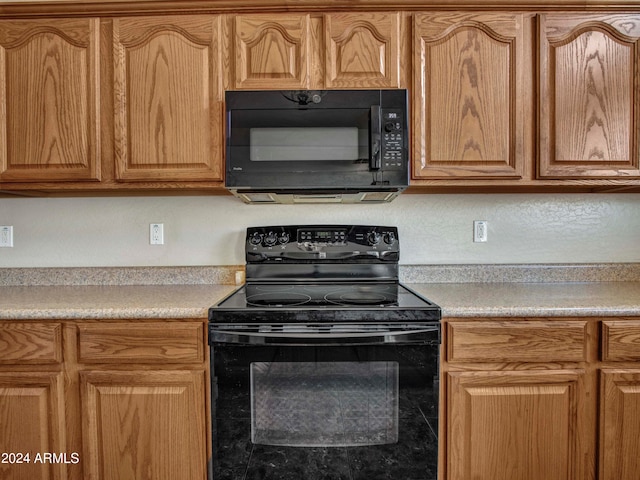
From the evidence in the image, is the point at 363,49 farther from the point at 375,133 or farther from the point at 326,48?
the point at 375,133

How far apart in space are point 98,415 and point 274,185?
1048 millimetres

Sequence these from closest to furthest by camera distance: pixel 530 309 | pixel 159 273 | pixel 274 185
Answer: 1. pixel 530 309
2. pixel 274 185
3. pixel 159 273

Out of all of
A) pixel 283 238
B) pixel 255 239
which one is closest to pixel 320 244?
pixel 283 238

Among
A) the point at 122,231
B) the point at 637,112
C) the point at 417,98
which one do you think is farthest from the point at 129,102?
the point at 637,112

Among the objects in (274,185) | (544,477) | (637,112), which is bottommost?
(544,477)

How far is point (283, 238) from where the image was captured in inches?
72.0

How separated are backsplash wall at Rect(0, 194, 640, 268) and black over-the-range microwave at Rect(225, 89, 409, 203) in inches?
15.8

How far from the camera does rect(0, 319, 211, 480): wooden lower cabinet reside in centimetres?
132

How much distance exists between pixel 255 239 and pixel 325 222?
36cm

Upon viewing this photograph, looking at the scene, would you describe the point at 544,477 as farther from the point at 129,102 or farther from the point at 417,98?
the point at 129,102

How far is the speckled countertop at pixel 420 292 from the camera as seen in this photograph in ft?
4.34

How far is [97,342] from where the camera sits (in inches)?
52.1

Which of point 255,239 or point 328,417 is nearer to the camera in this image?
point 328,417

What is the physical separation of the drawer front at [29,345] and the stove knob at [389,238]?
1.39 m
